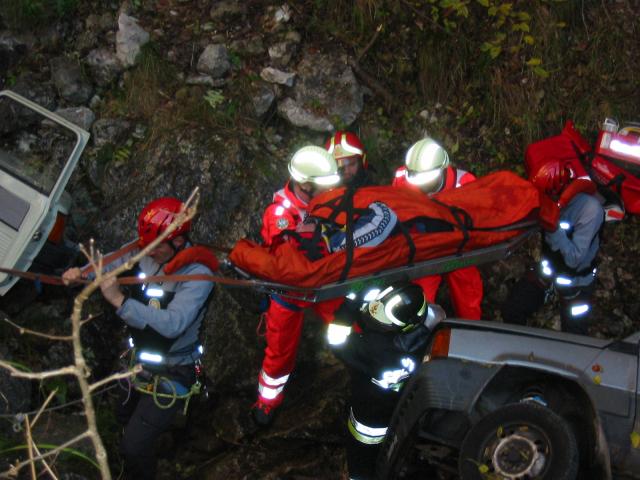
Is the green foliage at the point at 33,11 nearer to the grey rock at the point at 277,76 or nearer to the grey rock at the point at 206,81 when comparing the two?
the grey rock at the point at 206,81

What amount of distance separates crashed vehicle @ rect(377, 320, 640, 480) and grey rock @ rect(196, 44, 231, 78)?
3.89 metres

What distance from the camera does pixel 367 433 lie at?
14.1 feet

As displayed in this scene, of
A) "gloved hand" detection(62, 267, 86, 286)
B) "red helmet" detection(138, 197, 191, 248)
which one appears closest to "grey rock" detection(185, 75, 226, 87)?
"red helmet" detection(138, 197, 191, 248)

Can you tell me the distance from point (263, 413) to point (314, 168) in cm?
186

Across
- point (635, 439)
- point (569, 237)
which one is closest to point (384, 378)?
point (635, 439)

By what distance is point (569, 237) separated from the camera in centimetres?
471

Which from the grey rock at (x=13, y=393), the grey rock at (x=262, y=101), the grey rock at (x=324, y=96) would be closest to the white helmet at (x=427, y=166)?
the grey rock at (x=324, y=96)

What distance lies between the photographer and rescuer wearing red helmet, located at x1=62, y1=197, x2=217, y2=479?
12.7 ft

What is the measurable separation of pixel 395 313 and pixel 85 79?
480 centimetres

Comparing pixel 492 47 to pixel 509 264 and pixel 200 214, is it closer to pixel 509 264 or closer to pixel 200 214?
pixel 509 264

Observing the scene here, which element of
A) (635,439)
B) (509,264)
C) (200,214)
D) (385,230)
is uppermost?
(385,230)

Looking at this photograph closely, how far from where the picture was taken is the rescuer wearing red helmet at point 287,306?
4.55m

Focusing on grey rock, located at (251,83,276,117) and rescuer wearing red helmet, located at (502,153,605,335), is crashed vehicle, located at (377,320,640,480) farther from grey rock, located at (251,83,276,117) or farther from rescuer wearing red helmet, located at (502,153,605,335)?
grey rock, located at (251,83,276,117)

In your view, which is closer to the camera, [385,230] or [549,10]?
[385,230]
